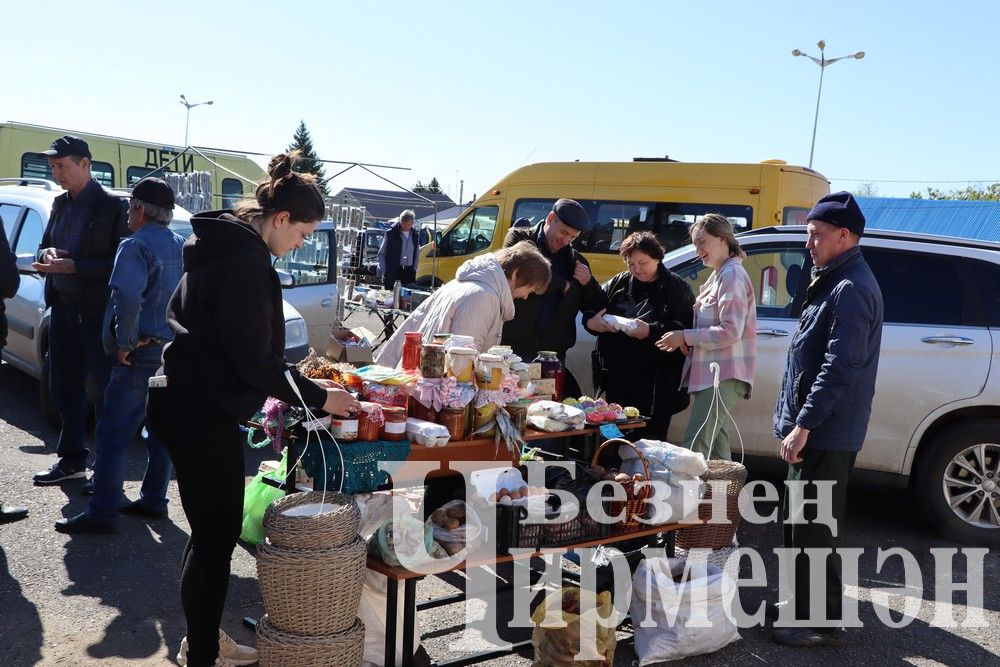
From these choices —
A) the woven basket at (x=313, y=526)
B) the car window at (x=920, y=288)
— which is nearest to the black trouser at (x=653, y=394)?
the car window at (x=920, y=288)

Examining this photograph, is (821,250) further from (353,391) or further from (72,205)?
(72,205)

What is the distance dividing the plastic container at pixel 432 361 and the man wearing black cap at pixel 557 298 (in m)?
1.48

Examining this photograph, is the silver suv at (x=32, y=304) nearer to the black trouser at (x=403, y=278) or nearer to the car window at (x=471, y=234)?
the car window at (x=471, y=234)

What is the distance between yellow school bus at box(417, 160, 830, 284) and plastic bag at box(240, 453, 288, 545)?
22.9 feet

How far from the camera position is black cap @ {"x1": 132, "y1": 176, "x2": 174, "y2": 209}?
15.0ft

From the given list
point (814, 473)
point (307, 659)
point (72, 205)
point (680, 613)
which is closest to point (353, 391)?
point (307, 659)

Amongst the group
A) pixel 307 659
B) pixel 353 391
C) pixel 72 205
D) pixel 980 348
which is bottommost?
pixel 307 659

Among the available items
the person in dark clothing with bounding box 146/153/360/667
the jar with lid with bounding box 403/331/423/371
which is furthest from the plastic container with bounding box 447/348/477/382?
the person in dark clothing with bounding box 146/153/360/667

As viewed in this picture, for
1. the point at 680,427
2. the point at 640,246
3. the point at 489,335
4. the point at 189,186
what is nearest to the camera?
the point at 489,335

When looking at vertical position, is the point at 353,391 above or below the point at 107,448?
above

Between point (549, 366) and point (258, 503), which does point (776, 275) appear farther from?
point (258, 503)

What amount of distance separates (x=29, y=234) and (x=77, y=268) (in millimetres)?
2810

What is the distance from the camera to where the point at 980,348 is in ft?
16.8

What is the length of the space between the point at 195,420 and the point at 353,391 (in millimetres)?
756
